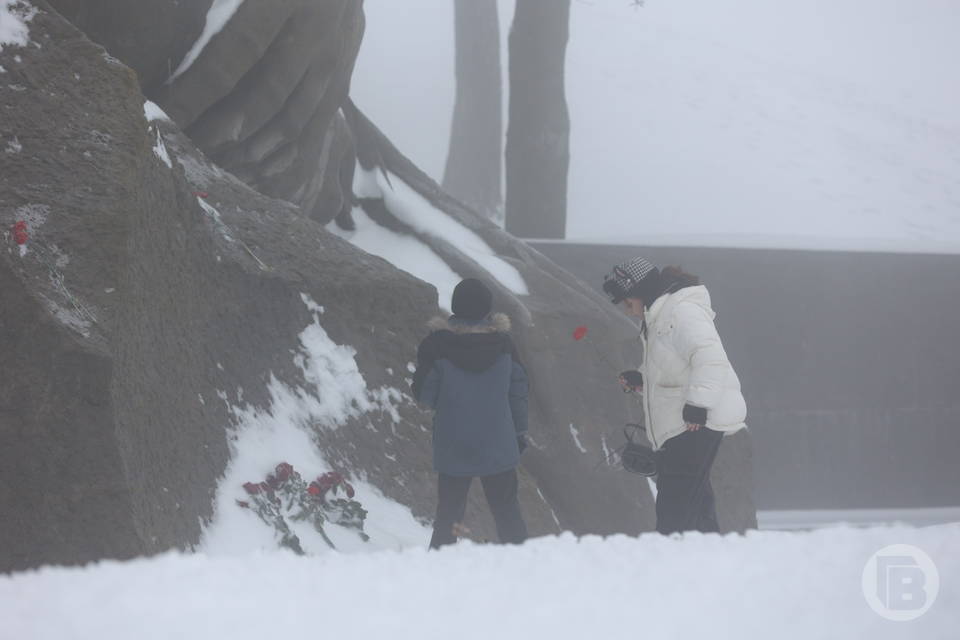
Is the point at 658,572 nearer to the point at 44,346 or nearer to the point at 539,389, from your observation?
the point at 44,346

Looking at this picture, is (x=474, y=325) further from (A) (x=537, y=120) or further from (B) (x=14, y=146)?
(A) (x=537, y=120)

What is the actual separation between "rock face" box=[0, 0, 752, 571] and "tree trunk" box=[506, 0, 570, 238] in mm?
3010

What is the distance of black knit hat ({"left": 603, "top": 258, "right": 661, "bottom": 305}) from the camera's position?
5.21 m

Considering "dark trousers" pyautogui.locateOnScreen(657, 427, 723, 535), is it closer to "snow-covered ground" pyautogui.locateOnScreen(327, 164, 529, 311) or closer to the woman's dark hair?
the woman's dark hair

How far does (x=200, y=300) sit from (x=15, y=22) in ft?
4.70

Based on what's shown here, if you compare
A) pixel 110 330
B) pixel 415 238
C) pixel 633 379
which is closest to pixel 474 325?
pixel 633 379

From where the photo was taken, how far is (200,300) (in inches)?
204

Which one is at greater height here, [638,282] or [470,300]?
[638,282]

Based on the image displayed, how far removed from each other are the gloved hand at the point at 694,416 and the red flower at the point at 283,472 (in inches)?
69.4

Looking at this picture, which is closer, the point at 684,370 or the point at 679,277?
the point at 684,370

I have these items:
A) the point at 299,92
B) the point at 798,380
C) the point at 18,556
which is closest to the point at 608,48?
the point at 798,380

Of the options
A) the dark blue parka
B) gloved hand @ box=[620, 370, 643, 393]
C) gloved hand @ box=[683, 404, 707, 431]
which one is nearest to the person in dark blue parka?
the dark blue parka

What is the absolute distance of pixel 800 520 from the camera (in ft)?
32.9

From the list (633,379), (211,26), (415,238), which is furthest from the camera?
(415,238)
